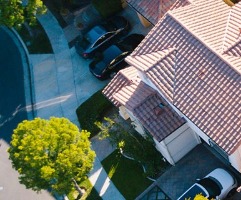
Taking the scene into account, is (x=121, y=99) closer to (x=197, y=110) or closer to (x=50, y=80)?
(x=197, y=110)

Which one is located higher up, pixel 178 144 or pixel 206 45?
pixel 206 45

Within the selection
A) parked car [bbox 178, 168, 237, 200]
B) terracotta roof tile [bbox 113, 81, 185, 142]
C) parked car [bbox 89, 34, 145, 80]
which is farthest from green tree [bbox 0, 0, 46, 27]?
parked car [bbox 178, 168, 237, 200]

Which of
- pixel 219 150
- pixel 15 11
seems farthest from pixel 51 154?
pixel 15 11

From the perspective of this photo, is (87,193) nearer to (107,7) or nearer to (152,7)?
(152,7)

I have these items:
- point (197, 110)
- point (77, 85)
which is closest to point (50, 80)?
point (77, 85)

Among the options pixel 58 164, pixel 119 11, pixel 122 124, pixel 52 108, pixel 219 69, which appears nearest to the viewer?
pixel 219 69

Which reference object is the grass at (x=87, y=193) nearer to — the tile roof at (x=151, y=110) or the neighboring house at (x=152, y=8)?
the tile roof at (x=151, y=110)
